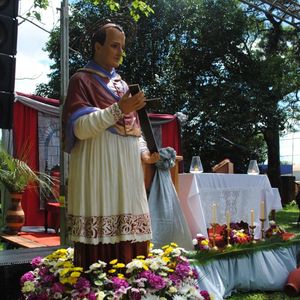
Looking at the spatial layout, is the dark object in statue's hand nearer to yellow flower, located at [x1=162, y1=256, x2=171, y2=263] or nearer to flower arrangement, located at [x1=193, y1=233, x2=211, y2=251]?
yellow flower, located at [x1=162, y1=256, x2=171, y2=263]

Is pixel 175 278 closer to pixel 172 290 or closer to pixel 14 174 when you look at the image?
pixel 172 290

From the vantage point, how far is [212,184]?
16.1ft

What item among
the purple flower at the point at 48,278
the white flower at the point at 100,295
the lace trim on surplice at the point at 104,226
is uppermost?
the lace trim on surplice at the point at 104,226

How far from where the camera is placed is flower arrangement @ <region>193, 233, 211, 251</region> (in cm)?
391

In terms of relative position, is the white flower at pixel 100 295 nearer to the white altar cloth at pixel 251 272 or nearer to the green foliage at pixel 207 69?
the white altar cloth at pixel 251 272

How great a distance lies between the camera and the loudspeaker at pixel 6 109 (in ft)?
13.2

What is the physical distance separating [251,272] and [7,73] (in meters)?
2.84

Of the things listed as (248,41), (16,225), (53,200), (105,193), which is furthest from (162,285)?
(248,41)

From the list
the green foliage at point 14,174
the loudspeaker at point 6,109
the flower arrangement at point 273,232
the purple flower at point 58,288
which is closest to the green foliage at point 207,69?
the green foliage at point 14,174

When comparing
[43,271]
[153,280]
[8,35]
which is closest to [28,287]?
[43,271]

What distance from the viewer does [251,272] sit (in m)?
4.12

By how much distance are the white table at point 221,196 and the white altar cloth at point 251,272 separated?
1.68ft

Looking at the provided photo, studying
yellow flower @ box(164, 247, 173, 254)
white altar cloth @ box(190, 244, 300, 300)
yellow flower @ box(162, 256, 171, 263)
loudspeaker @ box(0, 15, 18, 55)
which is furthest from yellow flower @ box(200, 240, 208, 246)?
loudspeaker @ box(0, 15, 18, 55)

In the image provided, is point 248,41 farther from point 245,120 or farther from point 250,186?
point 250,186
